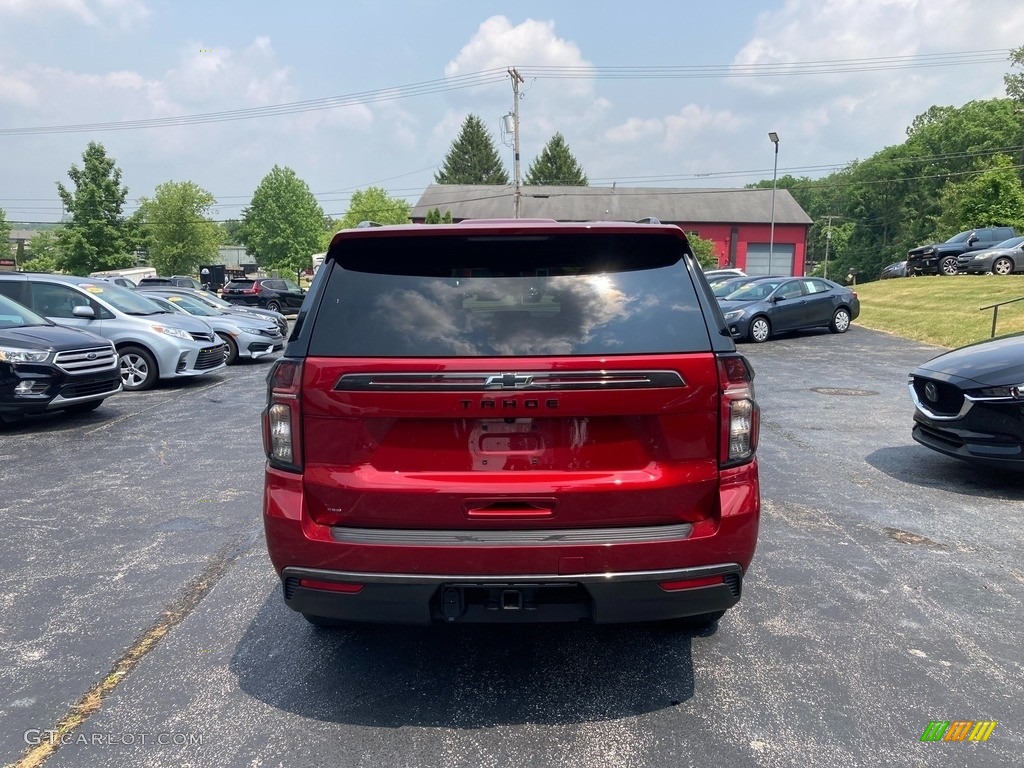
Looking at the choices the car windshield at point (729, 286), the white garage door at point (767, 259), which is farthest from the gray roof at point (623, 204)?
the car windshield at point (729, 286)

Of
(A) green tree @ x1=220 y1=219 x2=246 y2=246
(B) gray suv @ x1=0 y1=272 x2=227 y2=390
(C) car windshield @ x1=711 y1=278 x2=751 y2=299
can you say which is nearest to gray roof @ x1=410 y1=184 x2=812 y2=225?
(C) car windshield @ x1=711 y1=278 x2=751 y2=299

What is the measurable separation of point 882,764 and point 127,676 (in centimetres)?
306

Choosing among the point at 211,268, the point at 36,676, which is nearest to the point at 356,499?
the point at 36,676

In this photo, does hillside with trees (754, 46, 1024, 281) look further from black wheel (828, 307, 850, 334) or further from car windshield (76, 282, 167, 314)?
car windshield (76, 282, 167, 314)

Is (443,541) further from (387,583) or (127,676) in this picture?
(127,676)

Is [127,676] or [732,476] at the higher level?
[732,476]

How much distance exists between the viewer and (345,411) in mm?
2744

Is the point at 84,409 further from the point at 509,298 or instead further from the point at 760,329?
the point at 760,329

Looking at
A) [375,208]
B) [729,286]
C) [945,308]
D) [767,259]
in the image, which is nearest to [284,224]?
[375,208]

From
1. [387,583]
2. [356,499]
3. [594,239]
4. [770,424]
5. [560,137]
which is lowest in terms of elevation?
[770,424]

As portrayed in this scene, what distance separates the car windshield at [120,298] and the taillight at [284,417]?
10504 millimetres

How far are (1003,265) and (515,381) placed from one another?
97.8 feet

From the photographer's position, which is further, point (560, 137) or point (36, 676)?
point (560, 137)

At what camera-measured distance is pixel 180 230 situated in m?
68.3
